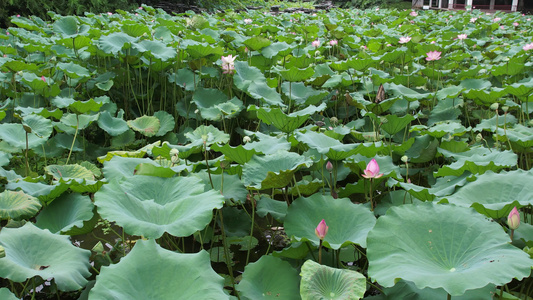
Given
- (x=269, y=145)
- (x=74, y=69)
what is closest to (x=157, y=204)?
(x=269, y=145)

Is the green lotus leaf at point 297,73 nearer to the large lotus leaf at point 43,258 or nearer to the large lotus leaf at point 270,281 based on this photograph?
the large lotus leaf at point 270,281

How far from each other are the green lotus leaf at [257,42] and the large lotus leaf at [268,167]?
158 centimetres

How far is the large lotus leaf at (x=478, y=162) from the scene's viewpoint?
4.50 feet

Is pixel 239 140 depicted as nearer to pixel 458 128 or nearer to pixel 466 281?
pixel 458 128

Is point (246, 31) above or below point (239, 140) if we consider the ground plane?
above

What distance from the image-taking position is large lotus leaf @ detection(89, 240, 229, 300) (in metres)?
0.79

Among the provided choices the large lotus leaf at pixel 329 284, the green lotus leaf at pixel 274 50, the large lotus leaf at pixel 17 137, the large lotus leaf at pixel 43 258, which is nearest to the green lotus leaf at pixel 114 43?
the large lotus leaf at pixel 17 137

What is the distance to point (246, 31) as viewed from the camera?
399 cm

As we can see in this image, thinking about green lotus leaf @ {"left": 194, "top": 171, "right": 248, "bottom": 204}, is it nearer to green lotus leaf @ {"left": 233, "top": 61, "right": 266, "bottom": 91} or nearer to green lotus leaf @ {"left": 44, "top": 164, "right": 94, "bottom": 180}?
green lotus leaf @ {"left": 44, "top": 164, "right": 94, "bottom": 180}

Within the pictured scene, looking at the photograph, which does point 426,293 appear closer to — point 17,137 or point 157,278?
point 157,278

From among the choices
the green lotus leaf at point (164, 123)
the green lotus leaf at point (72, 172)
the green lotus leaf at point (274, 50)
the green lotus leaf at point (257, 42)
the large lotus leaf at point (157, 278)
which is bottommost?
the green lotus leaf at point (164, 123)

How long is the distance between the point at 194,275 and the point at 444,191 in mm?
842

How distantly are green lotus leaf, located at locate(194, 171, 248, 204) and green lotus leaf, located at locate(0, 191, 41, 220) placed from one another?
494 mm

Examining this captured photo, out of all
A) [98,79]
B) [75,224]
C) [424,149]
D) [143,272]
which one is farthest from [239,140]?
[143,272]
